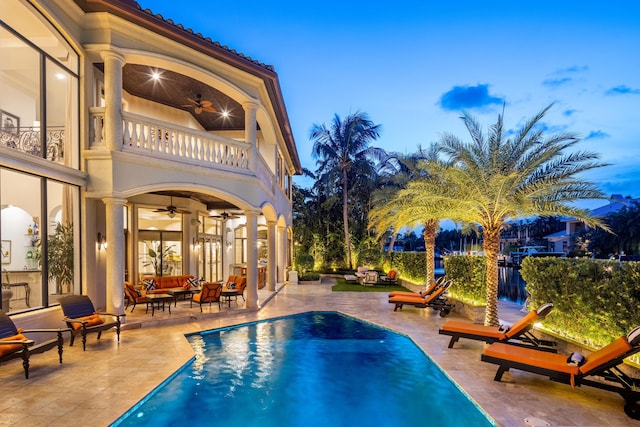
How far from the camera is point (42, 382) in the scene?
20.3 ft

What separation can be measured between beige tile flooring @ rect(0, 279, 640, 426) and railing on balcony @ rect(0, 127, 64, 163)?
4454 millimetres

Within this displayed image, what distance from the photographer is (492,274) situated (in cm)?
1004

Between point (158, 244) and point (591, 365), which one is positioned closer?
point (591, 365)

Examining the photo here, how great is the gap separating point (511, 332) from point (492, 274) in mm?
2611

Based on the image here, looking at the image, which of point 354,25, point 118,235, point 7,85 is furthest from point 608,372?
point 354,25

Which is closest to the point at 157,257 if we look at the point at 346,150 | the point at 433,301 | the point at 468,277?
the point at 433,301

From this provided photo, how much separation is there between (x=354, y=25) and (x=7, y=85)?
47330 millimetres

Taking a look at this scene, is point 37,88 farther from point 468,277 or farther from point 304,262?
point 304,262

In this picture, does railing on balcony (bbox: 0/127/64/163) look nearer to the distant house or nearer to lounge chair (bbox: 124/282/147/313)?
lounge chair (bbox: 124/282/147/313)

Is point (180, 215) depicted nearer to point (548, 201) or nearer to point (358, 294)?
point (358, 294)

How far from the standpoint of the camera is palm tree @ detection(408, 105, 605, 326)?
8.91 meters

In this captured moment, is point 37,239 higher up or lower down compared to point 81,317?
higher up

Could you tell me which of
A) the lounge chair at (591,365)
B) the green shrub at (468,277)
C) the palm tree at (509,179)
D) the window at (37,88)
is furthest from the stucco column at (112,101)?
the green shrub at (468,277)

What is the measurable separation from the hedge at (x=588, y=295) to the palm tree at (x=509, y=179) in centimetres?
144
